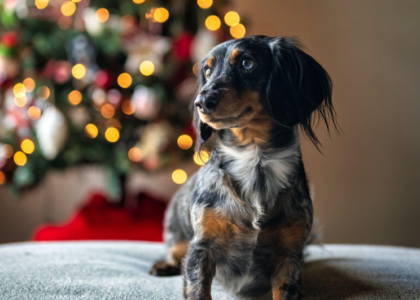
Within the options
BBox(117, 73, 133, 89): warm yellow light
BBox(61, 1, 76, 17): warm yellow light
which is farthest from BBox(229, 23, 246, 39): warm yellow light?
BBox(61, 1, 76, 17): warm yellow light

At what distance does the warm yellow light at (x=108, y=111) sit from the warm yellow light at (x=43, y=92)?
0.35m

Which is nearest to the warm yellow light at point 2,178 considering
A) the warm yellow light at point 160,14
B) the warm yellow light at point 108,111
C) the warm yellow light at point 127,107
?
the warm yellow light at point 108,111

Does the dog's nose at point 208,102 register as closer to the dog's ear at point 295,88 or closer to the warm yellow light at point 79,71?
the dog's ear at point 295,88

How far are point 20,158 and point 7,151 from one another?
3.6 inches

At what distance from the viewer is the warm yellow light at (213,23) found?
3.03 m

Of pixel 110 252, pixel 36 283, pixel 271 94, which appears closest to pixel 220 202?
pixel 271 94

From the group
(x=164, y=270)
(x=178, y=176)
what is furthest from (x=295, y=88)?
(x=178, y=176)

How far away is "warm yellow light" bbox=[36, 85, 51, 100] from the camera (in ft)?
9.38

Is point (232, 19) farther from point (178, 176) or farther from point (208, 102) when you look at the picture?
point (208, 102)

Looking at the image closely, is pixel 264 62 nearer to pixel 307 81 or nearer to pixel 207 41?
pixel 307 81

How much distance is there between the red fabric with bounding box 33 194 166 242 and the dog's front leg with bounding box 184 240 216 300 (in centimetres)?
184

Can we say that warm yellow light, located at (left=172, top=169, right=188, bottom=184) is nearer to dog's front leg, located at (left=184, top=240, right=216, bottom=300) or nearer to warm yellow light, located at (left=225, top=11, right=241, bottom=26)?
warm yellow light, located at (left=225, top=11, right=241, bottom=26)

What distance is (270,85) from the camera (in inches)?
49.8

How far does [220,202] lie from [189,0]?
2166mm
